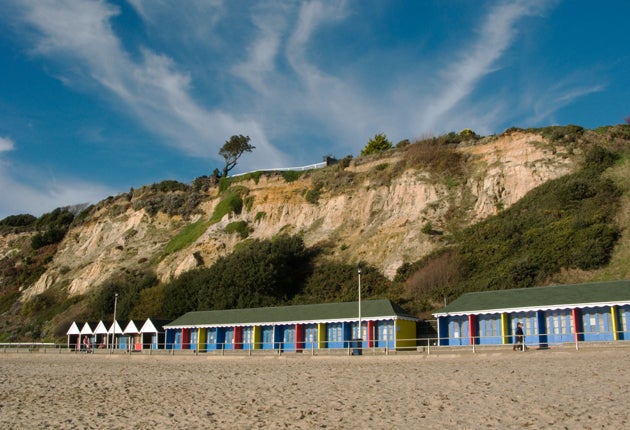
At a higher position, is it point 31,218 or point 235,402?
point 31,218

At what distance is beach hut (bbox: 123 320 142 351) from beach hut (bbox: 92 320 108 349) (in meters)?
1.89

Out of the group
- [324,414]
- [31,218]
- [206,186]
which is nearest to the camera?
[324,414]

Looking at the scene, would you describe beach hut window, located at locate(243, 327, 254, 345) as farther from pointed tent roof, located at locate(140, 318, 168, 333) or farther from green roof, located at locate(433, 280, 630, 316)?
green roof, located at locate(433, 280, 630, 316)

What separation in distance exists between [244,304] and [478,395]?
33336 mm

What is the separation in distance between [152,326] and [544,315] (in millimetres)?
27262

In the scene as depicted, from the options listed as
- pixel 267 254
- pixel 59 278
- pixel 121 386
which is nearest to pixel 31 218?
pixel 59 278

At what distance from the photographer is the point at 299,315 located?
36562 mm

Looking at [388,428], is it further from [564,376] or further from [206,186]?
[206,186]

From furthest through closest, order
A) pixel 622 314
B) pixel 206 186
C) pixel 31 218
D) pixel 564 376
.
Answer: pixel 31 218, pixel 206 186, pixel 622 314, pixel 564 376

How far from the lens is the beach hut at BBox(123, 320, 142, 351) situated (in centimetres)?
4392

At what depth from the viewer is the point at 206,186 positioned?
244 ft

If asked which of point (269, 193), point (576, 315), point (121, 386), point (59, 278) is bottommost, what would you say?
point (121, 386)

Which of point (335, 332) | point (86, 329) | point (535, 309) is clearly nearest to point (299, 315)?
point (335, 332)

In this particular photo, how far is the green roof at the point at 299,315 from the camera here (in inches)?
1319
